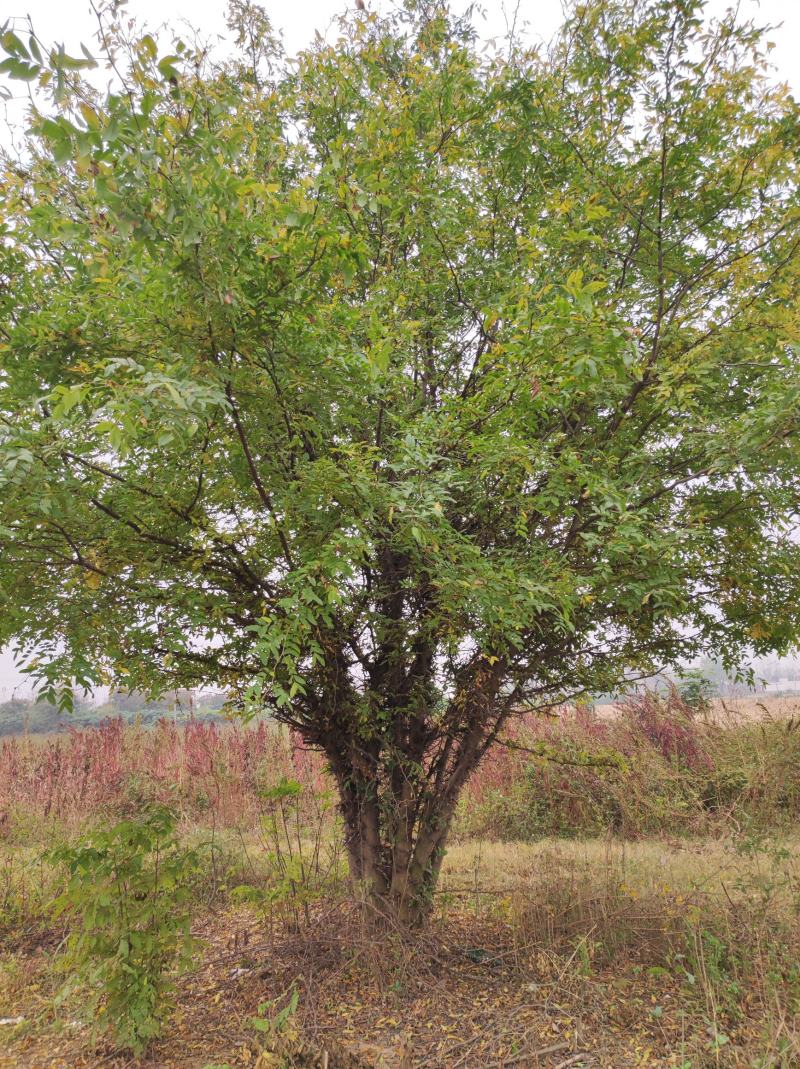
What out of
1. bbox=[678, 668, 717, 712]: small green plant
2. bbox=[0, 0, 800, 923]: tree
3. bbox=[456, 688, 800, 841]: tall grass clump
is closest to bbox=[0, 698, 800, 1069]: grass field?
bbox=[456, 688, 800, 841]: tall grass clump

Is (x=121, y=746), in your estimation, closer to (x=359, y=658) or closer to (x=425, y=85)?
(x=359, y=658)

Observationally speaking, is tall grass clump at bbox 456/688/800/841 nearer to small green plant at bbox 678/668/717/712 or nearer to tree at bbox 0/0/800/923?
small green plant at bbox 678/668/717/712

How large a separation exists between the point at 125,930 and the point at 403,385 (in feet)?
9.28

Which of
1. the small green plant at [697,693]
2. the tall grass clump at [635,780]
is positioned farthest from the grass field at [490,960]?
the small green plant at [697,693]

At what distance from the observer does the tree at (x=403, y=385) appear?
7.14ft

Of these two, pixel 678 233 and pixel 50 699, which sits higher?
pixel 678 233

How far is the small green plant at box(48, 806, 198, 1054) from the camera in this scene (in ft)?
10.0

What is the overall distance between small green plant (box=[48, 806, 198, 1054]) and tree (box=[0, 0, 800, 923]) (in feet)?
2.88

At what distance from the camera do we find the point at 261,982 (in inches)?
147

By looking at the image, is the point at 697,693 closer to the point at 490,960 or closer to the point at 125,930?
the point at 490,960

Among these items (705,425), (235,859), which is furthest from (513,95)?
(235,859)

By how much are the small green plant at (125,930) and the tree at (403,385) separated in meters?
0.88

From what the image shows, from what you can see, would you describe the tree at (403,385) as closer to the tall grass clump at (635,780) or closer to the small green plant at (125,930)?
the small green plant at (125,930)

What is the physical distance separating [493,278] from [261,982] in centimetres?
411
